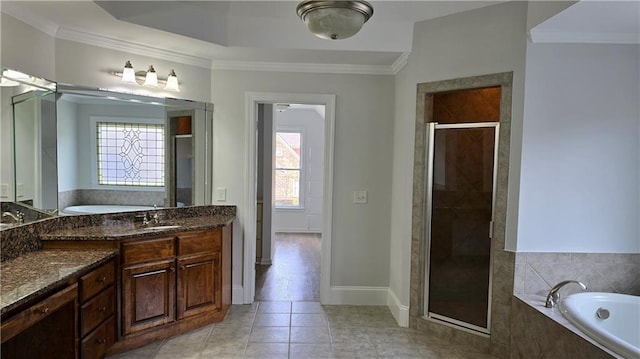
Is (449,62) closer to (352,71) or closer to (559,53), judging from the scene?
(559,53)

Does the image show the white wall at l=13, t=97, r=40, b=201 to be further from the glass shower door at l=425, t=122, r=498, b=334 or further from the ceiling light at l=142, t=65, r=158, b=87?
the glass shower door at l=425, t=122, r=498, b=334

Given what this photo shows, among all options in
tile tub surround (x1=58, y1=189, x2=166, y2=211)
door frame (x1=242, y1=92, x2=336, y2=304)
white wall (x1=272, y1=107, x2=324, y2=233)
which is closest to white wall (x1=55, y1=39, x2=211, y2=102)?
door frame (x1=242, y1=92, x2=336, y2=304)

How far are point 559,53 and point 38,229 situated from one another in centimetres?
362

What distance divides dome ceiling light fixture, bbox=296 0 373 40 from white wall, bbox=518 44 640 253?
140 cm

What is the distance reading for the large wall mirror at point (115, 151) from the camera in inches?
104

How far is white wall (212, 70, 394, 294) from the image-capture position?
11.6 feet

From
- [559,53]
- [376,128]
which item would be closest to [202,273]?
[376,128]

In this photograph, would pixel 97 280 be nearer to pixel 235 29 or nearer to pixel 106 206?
pixel 106 206

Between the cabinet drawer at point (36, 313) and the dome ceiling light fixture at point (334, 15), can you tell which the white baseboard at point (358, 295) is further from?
the dome ceiling light fixture at point (334, 15)

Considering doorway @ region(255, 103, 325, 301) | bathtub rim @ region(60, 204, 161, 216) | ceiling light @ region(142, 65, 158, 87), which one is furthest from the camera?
doorway @ region(255, 103, 325, 301)

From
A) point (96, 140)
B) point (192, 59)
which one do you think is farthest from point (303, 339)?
point (192, 59)

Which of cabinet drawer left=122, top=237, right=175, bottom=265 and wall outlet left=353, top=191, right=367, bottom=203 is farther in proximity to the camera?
wall outlet left=353, top=191, right=367, bottom=203

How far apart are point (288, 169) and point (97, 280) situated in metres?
5.17

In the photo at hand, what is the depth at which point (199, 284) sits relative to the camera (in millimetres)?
3014
